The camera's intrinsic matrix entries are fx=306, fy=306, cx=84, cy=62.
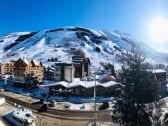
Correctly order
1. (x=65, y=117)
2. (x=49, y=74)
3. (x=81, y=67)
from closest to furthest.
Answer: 1. (x=65, y=117)
2. (x=81, y=67)
3. (x=49, y=74)

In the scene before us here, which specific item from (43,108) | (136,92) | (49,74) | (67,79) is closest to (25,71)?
(49,74)

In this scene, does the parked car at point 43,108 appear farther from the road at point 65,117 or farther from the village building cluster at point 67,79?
the village building cluster at point 67,79

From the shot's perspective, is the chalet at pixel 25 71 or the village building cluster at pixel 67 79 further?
the chalet at pixel 25 71

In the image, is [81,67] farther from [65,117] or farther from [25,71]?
[65,117]

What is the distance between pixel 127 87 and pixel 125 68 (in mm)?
2039

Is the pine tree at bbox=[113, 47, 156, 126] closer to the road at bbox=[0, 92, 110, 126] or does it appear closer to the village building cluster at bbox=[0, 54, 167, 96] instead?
the road at bbox=[0, 92, 110, 126]

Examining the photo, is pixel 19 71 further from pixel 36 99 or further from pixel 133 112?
pixel 133 112

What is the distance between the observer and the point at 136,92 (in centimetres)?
3120

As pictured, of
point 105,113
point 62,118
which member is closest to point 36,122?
point 62,118

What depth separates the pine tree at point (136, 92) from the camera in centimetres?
3084

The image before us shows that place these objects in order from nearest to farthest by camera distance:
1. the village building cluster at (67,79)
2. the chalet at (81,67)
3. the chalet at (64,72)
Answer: the village building cluster at (67,79) < the chalet at (64,72) < the chalet at (81,67)

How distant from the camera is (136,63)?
31.6 meters

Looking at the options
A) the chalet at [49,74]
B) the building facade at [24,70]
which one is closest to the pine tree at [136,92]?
the building facade at [24,70]

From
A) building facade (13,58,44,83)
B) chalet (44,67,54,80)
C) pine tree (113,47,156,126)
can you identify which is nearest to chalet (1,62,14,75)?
chalet (44,67,54,80)
